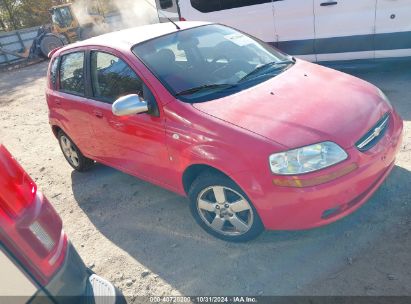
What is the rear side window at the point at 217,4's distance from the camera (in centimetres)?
640

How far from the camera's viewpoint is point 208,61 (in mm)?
3494

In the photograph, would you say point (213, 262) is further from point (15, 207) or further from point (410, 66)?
point (410, 66)

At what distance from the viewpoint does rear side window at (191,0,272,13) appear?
→ 6402 mm

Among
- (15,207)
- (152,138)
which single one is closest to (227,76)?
(152,138)

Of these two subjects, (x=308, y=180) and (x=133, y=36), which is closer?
(x=308, y=180)

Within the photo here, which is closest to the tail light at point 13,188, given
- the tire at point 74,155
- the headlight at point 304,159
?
the headlight at point 304,159

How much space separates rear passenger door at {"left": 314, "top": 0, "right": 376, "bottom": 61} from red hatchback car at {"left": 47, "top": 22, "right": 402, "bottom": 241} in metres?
2.36

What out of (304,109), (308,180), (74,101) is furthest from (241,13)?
(308,180)

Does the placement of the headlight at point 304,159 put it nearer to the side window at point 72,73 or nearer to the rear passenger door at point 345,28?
the side window at point 72,73

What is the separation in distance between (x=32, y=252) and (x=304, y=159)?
1739mm

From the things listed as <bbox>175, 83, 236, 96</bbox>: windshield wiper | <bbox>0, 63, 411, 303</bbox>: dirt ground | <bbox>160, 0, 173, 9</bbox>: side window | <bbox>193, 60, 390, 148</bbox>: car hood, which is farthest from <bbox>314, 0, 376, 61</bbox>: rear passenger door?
Result: <bbox>175, 83, 236, 96</bbox>: windshield wiper

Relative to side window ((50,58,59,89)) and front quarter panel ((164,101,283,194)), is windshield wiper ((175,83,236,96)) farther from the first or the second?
side window ((50,58,59,89))

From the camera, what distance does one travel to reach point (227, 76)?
334 cm

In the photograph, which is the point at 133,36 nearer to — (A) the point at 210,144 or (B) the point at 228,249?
(A) the point at 210,144
